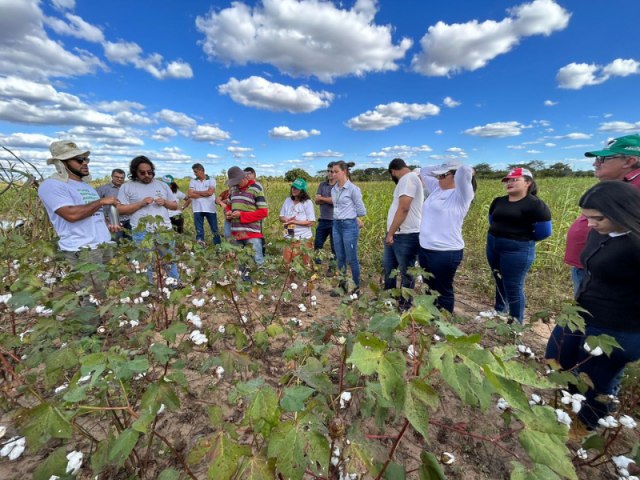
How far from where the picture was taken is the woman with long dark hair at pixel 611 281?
4.65 ft

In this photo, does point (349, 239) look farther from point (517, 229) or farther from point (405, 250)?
point (517, 229)

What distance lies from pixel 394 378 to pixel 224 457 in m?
0.44

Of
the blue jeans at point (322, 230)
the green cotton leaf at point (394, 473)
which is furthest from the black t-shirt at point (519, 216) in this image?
the green cotton leaf at point (394, 473)

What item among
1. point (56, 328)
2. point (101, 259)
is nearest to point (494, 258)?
point (56, 328)

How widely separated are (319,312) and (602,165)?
284 cm

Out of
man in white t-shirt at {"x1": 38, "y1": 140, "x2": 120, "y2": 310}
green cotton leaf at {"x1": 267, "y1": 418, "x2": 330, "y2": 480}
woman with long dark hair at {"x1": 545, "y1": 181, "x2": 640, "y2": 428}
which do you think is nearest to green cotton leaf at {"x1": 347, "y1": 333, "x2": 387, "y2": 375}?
green cotton leaf at {"x1": 267, "y1": 418, "x2": 330, "y2": 480}

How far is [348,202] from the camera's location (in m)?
3.88

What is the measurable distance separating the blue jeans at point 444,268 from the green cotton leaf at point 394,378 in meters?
2.21

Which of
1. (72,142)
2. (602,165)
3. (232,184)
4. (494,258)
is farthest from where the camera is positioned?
(232,184)

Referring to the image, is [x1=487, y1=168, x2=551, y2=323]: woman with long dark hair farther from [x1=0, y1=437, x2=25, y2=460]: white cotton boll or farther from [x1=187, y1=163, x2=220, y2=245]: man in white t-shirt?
[x1=187, y1=163, x2=220, y2=245]: man in white t-shirt

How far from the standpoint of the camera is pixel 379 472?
A: 85cm

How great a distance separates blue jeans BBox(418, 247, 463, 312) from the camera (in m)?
2.68

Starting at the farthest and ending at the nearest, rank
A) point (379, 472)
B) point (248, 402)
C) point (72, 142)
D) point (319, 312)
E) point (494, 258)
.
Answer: point (319, 312) < point (494, 258) < point (72, 142) < point (379, 472) < point (248, 402)

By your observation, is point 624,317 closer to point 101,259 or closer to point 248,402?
point 248,402
